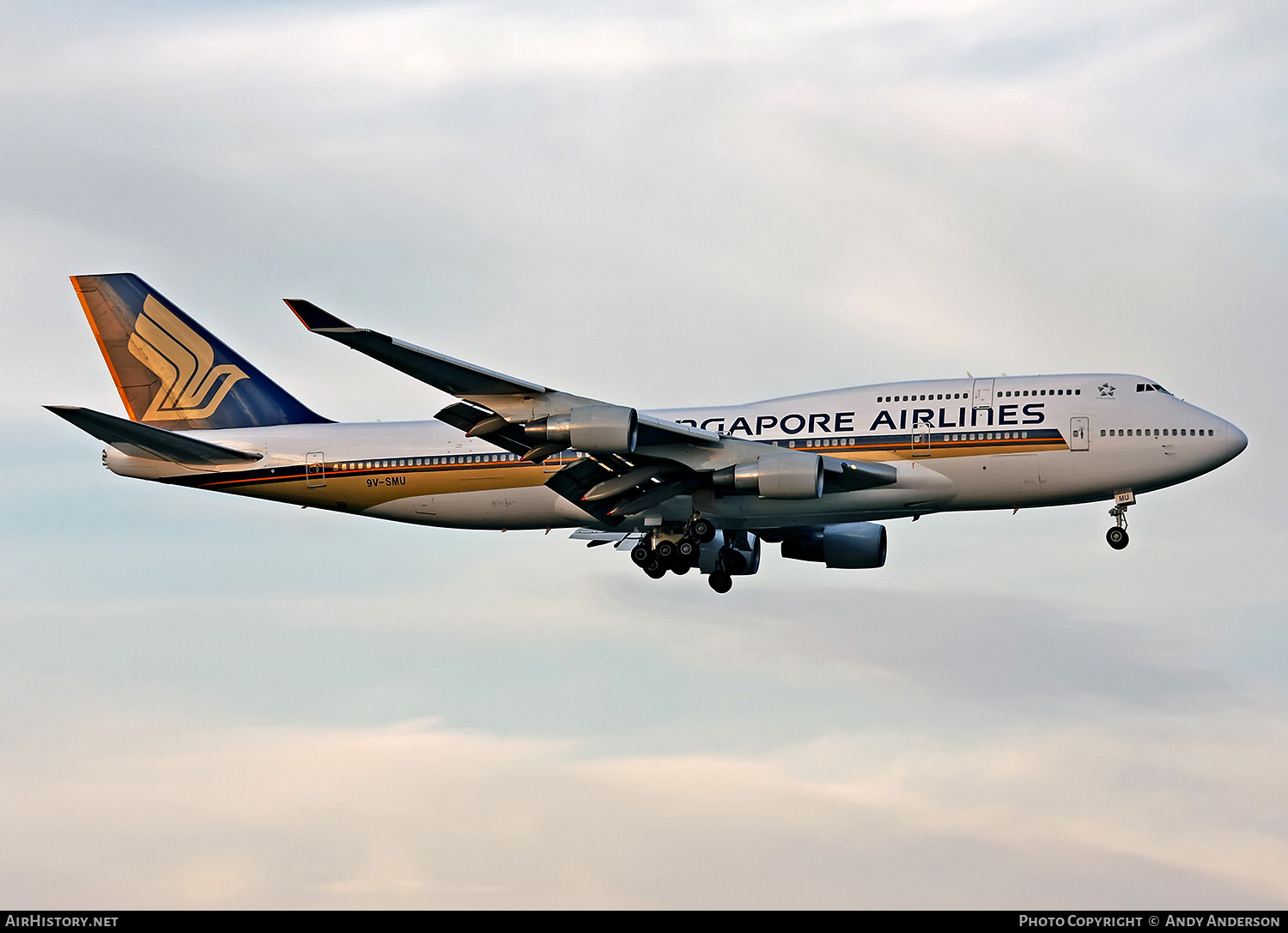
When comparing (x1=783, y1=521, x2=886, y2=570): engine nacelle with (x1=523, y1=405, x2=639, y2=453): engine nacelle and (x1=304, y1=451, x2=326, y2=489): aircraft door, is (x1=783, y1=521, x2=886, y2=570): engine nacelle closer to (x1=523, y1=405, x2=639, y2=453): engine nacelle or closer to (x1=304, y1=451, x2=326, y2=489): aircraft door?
(x1=523, y1=405, x2=639, y2=453): engine nacelle

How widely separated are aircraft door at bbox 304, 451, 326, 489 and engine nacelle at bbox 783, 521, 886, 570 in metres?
16.2

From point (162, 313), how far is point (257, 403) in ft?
17.7

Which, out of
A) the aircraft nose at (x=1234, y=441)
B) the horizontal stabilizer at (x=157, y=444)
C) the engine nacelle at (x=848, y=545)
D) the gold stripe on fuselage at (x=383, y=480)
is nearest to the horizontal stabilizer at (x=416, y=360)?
the gold stripe on fuselage at (x=383, y=480)

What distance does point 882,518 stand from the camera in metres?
44.8

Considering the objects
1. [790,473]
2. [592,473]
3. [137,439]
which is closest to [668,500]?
[592,473]

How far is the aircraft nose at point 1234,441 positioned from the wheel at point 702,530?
1513 cm

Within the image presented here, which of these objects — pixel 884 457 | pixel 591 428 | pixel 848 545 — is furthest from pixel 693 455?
pixel 848 545

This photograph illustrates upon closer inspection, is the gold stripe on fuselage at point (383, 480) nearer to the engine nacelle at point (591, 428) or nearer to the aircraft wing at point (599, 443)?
the aircraft wing at point (599, 443)

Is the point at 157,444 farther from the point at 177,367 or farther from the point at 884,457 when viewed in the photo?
the point at 884,457

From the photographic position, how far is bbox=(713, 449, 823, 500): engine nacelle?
135 ft

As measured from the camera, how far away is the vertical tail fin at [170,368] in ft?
168

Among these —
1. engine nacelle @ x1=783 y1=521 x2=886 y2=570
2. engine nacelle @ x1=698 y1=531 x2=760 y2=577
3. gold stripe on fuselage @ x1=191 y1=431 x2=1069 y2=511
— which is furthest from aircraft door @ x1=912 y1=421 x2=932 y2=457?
engine nacelle @ x1=698 y1=531 x2=760 y2=577

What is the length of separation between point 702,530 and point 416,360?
11.0 meters
